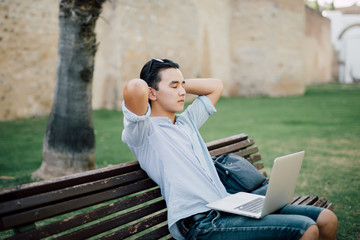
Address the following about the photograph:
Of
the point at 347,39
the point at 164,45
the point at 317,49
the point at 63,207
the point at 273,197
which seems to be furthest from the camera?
the point at 347,39

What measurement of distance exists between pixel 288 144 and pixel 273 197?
541 centimetres

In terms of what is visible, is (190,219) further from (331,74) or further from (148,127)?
(331,74)

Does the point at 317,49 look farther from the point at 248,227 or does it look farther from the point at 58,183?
the point at 58,183

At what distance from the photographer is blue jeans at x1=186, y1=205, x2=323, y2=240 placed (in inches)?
79.2

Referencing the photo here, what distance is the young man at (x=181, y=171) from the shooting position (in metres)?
2.07

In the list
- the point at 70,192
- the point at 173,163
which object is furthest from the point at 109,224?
the point at 173,163

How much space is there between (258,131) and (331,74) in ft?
111

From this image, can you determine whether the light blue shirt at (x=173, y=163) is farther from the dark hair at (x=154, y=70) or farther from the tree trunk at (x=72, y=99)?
the tree trunk at (x=72, y=99)

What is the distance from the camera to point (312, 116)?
11.3m

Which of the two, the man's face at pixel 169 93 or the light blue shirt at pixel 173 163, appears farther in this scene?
the man's face at pixel 169 93


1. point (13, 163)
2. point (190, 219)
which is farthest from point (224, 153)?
point (13, 163)

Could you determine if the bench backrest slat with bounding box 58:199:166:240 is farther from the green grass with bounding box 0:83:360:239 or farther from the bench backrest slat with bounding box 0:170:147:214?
the green grass with bounding box 0:83:360:239

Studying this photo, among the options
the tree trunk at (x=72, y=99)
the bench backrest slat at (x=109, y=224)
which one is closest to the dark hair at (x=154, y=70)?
the bench backrest slat at (x=109, y=224)

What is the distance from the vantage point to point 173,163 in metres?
2.27
